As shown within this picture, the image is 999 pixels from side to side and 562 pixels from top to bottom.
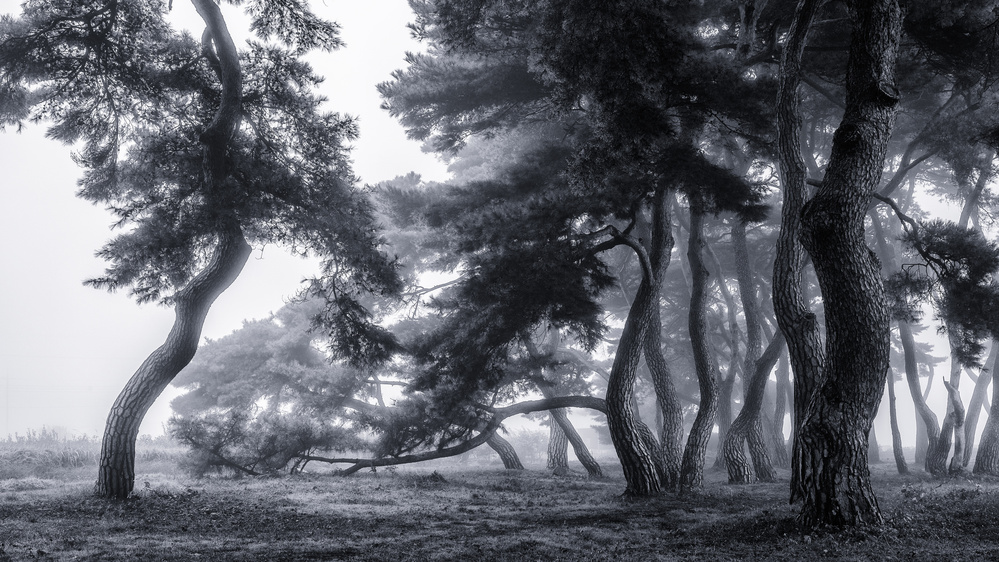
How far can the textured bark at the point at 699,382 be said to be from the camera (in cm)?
1097

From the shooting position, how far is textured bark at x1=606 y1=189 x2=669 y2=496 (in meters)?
10.0

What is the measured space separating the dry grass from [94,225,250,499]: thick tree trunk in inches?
16.6

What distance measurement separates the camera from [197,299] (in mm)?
9617

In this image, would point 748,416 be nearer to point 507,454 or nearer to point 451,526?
point 507,454

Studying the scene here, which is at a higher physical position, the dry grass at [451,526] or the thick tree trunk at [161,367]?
the thick tree trunk at [161,367]

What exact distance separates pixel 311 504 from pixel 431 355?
2.88 m

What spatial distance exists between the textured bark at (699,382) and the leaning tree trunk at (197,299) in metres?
7.72

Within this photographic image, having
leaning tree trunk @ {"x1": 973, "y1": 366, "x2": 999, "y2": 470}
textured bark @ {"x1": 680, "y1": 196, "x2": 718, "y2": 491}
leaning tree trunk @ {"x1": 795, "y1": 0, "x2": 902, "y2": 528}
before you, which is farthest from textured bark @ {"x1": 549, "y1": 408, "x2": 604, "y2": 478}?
leaning tree trunk @ {"x1": 795, "y1": 0, "x2": 902, "y2": 528}

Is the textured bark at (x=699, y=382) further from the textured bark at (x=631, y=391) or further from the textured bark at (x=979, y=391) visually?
the textured bark at (x=979, y=391)

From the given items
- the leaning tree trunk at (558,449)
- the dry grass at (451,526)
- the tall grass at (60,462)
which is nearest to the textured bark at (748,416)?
the dry grass at (451,526)

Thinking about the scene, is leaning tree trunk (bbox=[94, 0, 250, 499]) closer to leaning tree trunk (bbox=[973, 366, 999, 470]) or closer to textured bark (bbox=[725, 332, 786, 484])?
textured bark (bbox=[725, 332, 786, 484])

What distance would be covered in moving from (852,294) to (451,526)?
4.89m

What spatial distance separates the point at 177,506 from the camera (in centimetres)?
803

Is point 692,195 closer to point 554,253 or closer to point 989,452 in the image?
point 554,253
